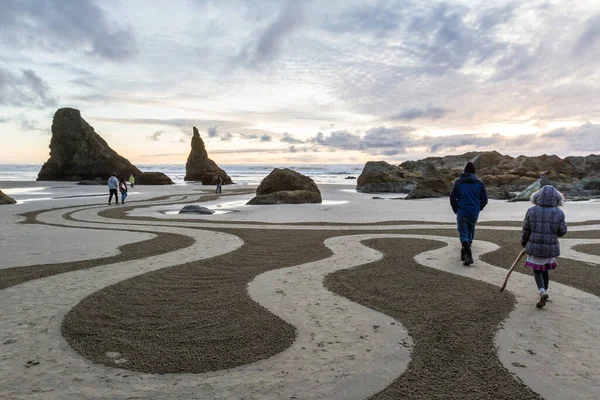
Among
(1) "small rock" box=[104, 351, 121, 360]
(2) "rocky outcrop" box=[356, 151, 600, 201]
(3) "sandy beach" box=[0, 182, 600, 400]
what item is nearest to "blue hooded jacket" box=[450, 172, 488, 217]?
(3) "sandy beach" box=[0, 182, 600, 400]

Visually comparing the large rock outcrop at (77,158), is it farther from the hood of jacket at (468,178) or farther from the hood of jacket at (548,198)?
the hood of jacket at (548,198)

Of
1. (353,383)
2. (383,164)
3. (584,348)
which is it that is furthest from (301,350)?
(383,164)

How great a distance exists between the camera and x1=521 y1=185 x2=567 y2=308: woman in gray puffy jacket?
6.37 metres

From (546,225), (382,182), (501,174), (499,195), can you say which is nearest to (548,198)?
(546,225)

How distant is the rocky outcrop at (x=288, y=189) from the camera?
26.3 m

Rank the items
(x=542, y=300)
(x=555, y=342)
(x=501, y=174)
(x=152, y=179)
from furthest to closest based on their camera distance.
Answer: (x=152, y=179)
(x=501, y=174)
(x=542, y=300)
(x=555, y=342)

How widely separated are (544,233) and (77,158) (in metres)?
79.6

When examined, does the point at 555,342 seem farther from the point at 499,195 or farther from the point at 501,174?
the point at 501,174

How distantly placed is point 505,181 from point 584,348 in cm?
3949

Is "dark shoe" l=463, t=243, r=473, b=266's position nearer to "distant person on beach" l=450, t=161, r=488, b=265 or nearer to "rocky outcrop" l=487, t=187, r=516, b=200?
"distant person on beach" l=450, t=161, r=488, b=265

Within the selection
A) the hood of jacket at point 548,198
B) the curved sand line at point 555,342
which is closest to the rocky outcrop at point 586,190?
the curved sand line at point 555,342

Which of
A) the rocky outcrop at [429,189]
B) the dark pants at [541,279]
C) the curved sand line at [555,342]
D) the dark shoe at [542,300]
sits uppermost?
the rocky outcrop at [429,189]

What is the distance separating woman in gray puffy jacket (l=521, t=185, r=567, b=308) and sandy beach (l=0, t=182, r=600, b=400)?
0.48 meters

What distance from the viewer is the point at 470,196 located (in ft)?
31.5
